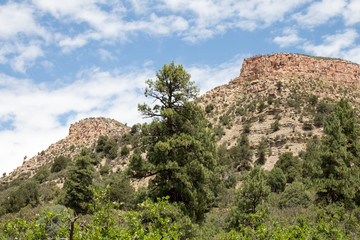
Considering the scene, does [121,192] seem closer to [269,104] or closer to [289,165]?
[289,165]

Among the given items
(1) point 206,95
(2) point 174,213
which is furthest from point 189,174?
(1) point 206,95

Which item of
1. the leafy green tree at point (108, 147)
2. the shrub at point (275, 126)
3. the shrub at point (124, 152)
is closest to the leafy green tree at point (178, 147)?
the shrub at point (275, 126)

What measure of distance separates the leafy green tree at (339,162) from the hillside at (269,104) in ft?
69.0

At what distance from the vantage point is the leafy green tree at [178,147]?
12.3m

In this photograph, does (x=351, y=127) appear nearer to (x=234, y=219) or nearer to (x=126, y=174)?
(x=234, y=219)

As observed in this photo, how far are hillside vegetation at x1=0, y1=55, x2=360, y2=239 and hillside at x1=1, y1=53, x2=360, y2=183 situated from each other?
0.97ft

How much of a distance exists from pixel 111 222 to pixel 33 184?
3660cm

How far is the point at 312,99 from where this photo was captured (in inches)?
2012

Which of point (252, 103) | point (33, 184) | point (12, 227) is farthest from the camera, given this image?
point (252, 103)

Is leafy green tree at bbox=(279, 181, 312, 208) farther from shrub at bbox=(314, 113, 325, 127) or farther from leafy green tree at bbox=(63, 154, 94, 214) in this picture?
shrub at bbox=(314, 113, 325, 127)

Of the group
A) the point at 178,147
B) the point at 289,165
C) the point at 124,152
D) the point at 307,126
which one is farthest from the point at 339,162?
the point at 124,152

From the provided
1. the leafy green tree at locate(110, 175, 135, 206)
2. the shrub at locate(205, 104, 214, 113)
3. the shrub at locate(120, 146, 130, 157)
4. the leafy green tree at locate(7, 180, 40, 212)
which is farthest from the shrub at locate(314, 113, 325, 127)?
the leafy green tree at locate(7, 180, 40, 212)

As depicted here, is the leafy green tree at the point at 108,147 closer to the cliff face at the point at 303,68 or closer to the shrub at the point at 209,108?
the shrub at the point at 209,108

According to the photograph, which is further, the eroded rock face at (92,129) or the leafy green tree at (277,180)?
the eroded rock face at (92,129)
